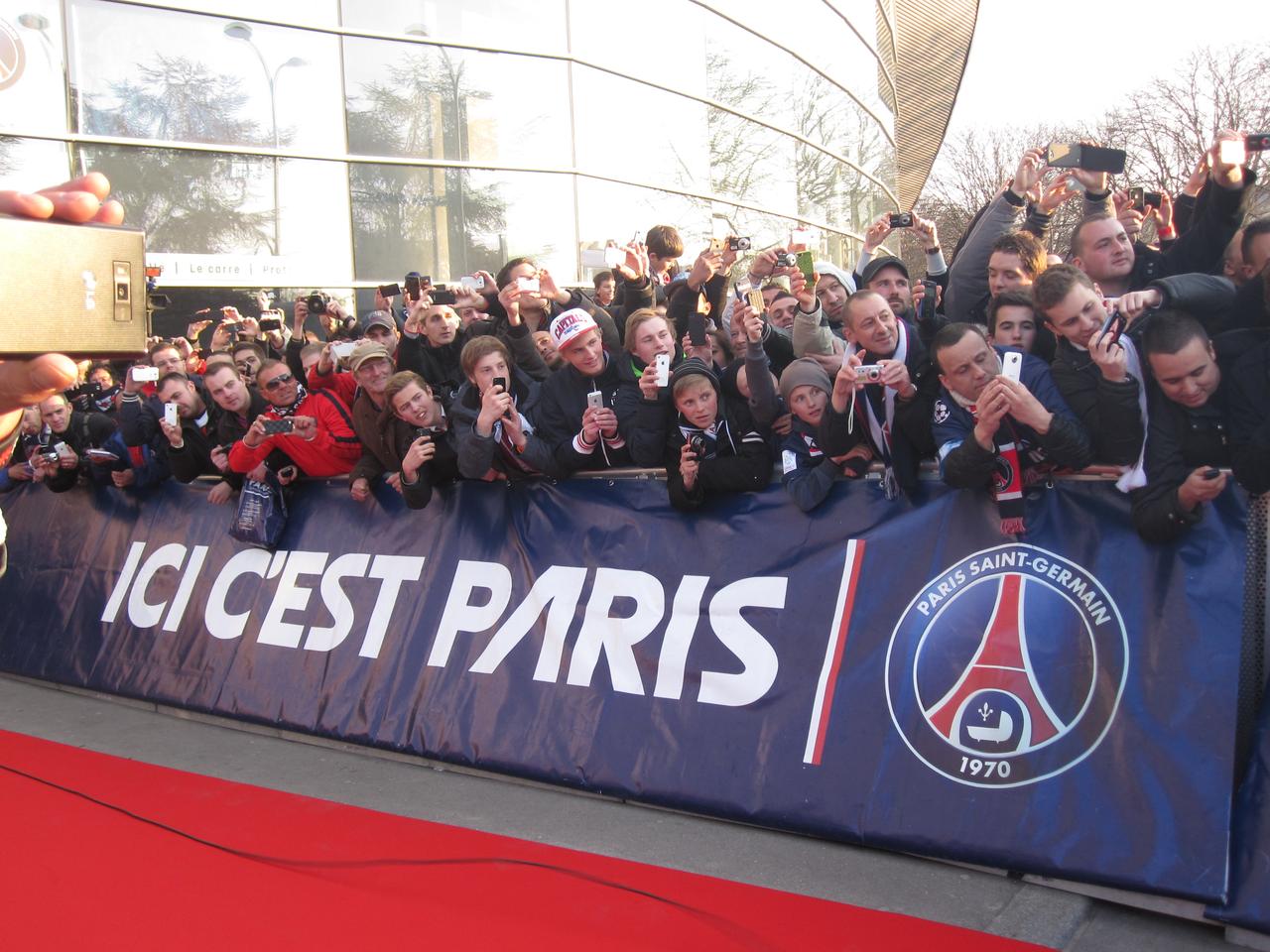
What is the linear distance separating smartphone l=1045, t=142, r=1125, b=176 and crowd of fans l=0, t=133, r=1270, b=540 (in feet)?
0.22

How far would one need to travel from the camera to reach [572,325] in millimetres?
5676

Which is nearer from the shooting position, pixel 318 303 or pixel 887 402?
pixel 887 402

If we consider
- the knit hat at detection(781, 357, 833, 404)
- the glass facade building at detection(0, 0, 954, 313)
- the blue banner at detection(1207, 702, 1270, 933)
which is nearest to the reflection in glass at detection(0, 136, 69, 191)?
the glass facade building at detection(0, 0, 954, 313)

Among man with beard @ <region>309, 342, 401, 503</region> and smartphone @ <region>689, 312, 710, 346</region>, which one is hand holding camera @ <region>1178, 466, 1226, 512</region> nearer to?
smartphone @ <region>689, 312, 710, 346</region>

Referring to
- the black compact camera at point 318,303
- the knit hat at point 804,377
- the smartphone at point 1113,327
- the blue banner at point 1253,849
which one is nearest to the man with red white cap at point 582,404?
the knit hat at point 804,377

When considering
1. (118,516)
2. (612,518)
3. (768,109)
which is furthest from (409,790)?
(768,109)

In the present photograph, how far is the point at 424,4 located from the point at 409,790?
12417mm

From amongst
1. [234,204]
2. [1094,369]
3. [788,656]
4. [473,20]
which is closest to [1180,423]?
[1094,369]

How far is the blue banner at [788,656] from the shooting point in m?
3.87

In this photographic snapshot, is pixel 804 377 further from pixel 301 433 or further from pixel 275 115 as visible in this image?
pixel 275 115

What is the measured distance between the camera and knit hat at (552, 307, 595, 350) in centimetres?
565

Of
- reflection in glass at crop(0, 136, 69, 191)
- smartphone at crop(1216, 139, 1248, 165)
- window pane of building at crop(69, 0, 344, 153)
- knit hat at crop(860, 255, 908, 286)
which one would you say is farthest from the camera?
window pane of building at crop(69, 0, 344, 153)

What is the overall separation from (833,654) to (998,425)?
1180mm

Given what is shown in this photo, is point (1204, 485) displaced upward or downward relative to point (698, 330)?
downward
